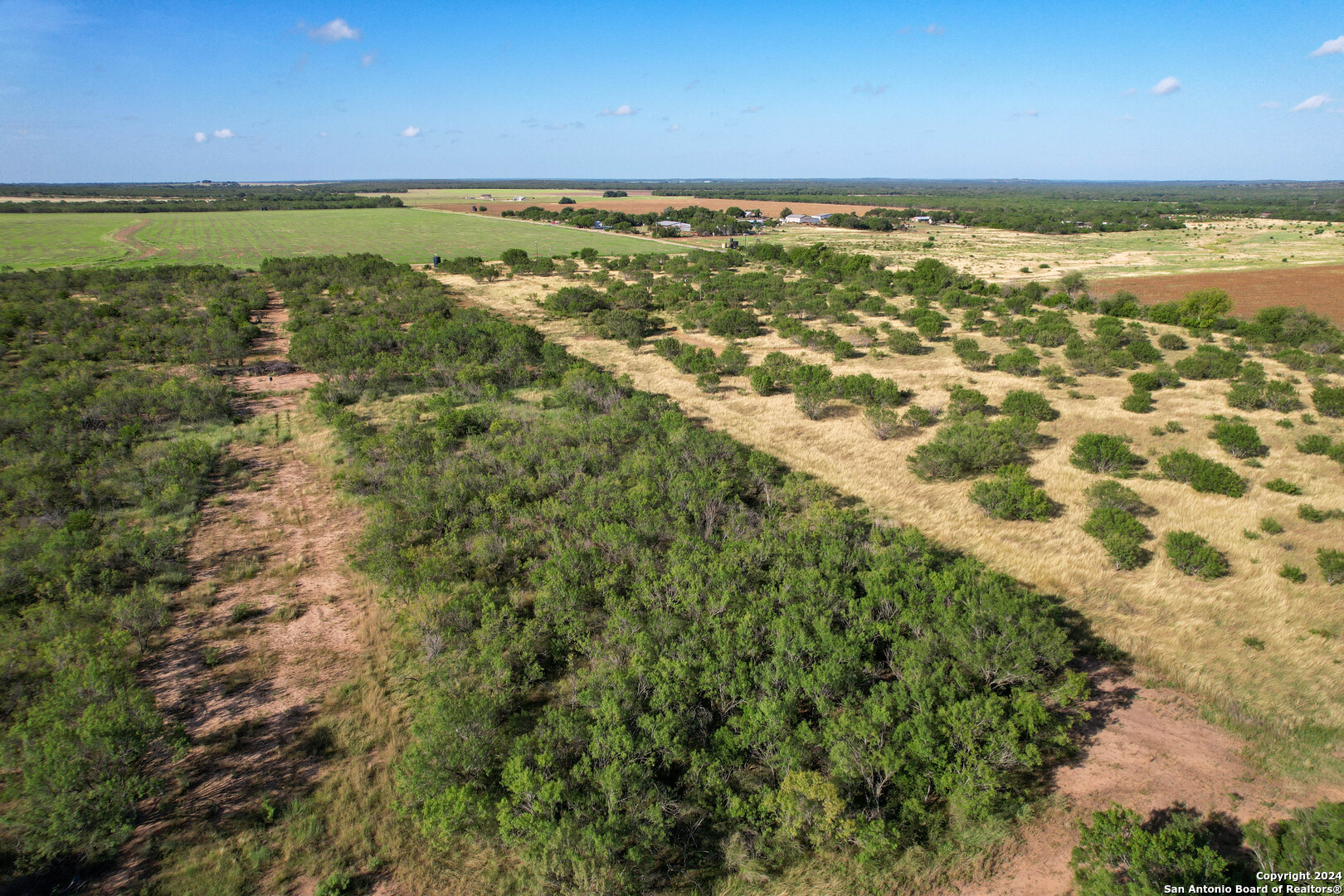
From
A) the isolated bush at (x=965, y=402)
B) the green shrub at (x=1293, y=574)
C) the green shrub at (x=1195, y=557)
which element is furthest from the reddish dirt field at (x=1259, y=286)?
the green shrub at (x=1195, y=557)

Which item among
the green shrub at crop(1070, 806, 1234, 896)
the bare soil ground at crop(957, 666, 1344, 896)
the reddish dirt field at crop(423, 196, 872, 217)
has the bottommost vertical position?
the bare soil ground at crop(957, 666, 1344, 896)

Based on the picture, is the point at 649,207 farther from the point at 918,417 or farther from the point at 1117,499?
the point at 1117,499

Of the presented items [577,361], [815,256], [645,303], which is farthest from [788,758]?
[815,256]

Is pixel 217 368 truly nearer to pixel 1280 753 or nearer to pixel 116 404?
pixel 116 404

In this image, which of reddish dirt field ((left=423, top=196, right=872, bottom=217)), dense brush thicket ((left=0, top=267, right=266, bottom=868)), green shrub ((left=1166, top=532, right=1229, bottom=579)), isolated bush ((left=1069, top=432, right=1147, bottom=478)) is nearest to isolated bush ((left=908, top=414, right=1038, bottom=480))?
isolated bush ((left=1069, top=432, right=1147, bottom=478))

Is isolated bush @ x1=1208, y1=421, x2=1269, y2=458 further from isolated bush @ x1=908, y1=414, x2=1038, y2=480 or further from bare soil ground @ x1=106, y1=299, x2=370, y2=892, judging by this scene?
bare soil ground @ x1=106, y1=299, x2=370, y2=892

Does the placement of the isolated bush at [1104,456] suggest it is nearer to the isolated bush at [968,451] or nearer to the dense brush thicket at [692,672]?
the isolated bush at [968,451]

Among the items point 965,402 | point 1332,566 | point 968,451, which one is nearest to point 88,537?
point 968,451

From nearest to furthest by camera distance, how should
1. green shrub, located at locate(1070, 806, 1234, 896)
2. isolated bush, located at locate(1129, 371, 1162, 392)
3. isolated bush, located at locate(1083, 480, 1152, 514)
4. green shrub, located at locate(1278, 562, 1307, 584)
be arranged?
green shrub, located at locate(1070, 806, 1234, 896), green shrub, located at locate(1278, 562, 1307, 584), isolated bush, located at locate(1083, 480, 1152, 514), isolated bush, located at locate(1129, 371, 1162, 392)
